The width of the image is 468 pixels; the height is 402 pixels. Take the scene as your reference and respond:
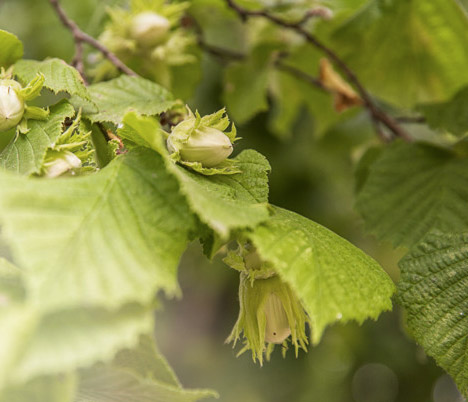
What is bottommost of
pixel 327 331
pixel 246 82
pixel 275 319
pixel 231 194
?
pixel 327 331

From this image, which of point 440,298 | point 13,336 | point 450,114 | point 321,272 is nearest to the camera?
point 13,336

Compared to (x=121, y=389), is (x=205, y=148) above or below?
above

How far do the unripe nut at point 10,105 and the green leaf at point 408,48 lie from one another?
0.76 metres

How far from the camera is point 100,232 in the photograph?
0.43 m

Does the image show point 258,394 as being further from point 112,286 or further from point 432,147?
point 112,286

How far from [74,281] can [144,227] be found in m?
0.10

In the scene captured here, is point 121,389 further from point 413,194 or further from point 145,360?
point 413,194

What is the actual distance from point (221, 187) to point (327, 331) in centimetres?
191

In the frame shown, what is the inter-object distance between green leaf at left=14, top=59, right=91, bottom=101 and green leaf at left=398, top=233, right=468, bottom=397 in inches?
17.6

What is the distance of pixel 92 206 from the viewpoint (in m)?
0.45

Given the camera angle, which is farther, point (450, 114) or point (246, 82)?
point (246, 82)

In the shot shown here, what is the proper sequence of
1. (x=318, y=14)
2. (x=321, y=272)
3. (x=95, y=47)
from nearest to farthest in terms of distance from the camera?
(x=321, y=272) → (x=95, y=47) → (x=318, y=14)

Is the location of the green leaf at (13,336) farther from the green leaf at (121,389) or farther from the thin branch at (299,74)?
the thin branch at (299,74)

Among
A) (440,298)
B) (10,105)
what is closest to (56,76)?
(10,105)
